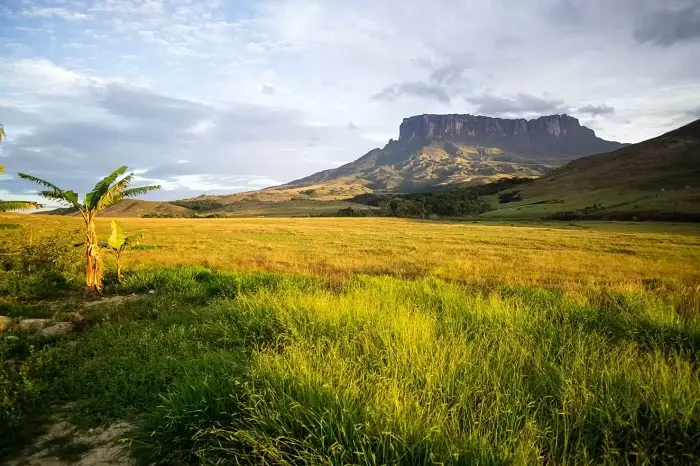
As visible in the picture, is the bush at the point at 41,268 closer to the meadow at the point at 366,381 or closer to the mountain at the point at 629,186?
the meadow at the point at 366,381

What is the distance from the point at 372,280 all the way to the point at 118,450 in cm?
948

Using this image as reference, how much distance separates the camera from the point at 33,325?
9.98 meters

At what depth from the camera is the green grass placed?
3908mm

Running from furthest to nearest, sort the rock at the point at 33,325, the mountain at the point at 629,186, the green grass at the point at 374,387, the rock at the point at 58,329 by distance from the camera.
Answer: the mountain at the point at 629,186, the rock at the point at 33,325, the rock at the point at 58,329, the green grass at the point at 374,387

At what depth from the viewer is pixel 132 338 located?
862 cm

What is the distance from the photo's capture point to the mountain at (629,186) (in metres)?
80.4

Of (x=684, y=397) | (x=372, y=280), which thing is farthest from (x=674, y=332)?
(x=372, y=280)

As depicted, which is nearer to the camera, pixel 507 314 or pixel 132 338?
pixel 507 314

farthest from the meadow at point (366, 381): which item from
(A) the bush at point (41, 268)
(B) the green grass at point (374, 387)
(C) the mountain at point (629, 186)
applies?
(C) the mountain at point (629, 186)

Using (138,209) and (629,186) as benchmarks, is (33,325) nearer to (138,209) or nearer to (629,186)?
(629,186)

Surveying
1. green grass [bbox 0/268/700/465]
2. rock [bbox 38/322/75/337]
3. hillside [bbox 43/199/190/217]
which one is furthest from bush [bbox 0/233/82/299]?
hillside [bbox 43/199/190/217]

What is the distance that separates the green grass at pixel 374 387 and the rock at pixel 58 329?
19.3 inches

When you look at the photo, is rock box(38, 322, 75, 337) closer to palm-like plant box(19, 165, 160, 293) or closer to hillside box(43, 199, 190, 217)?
palm-like plant box(19, 165, 160, 293)

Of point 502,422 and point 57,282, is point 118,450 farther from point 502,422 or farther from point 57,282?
point 57,282
